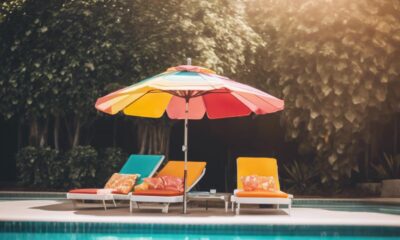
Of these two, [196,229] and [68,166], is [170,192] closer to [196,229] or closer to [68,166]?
[196,229]

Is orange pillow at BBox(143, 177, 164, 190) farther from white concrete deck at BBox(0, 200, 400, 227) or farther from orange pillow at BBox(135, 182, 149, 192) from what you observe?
white concrete deck at BBox(0, 200, 400, 227)

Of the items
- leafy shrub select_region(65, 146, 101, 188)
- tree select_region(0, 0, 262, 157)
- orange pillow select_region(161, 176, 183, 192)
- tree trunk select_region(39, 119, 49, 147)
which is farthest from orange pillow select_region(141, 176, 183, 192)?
tree trunk select_region(39, 119, 49, 147)

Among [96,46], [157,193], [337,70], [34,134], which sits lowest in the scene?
[157,193]

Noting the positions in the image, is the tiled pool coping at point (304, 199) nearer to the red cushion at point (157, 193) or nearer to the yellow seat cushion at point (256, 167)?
the yellow seat cushion at point (256, 167)

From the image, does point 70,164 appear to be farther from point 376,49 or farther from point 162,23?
point 376,49

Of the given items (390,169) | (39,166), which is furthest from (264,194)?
(39,166)

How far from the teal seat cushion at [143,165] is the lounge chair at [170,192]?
0.20 metres

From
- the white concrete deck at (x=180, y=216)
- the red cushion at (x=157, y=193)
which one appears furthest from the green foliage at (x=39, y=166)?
A: the red cushion at (x=157, y=193)

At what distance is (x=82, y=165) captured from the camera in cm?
1447

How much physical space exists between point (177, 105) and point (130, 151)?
611 centimetres

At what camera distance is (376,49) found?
13883mm

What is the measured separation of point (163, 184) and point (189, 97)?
162 cm

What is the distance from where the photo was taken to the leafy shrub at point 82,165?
567 inches

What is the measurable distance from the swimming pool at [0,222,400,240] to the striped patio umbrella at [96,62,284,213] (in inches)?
66.7
